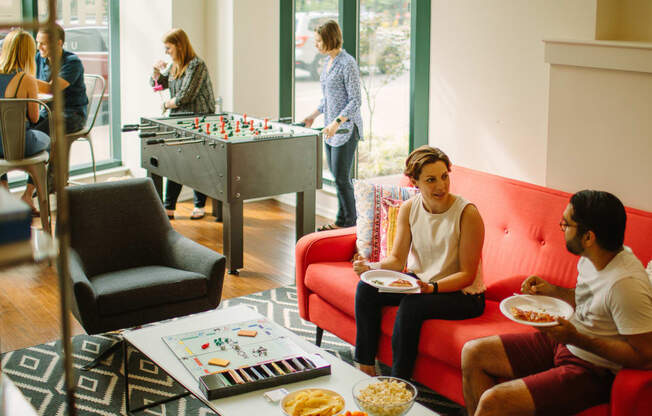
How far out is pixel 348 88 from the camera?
520 cm

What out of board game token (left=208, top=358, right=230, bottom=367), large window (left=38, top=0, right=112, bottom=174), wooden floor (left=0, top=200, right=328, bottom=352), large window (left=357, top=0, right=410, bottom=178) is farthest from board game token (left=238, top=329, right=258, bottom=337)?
large window (left=38, top=0, right=112, bottom=174)

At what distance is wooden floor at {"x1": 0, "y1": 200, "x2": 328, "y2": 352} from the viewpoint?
396cm

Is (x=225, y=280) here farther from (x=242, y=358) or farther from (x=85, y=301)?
(x=242, y=358)

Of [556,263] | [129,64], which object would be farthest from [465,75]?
[129,64]

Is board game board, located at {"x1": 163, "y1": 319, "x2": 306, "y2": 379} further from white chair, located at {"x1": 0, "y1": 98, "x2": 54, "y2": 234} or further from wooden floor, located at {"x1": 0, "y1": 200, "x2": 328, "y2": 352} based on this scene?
white chair, located at {"x1": 0, "y1": 98, "x2": 54, "y2": 234}

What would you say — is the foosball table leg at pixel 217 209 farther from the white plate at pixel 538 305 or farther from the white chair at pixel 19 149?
the white plate at pixel 538 305

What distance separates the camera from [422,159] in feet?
10.2

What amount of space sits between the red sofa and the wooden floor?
96cm

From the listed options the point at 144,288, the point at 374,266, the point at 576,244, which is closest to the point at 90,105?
the point at 144,288

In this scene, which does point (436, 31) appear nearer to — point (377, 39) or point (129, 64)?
point (377, 39)

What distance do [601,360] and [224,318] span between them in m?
1.49

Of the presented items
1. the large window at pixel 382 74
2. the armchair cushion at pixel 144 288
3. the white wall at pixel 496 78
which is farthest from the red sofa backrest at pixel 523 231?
the large window at pixel 382 74

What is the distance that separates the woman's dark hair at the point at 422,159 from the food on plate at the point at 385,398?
3.16 feet

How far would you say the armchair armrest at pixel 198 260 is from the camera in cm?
362
